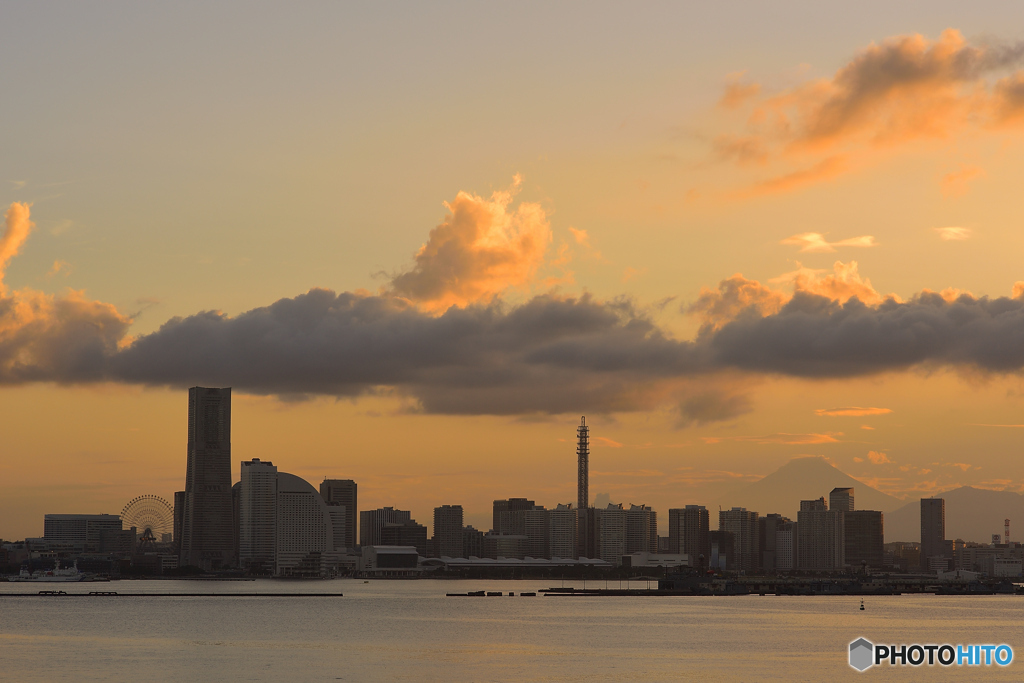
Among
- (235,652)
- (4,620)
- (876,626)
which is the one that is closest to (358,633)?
(235,652)

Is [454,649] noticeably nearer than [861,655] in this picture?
No

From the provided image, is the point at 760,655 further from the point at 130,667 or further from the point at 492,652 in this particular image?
the point at 130,667

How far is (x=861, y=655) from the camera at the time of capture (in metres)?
131

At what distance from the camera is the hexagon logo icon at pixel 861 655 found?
121 m

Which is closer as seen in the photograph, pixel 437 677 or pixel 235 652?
pixel 437 677

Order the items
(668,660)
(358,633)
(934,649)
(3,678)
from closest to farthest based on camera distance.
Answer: (3,678)
(668,660)
(934,649)
(358,633)

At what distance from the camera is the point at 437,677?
10850 centimetres

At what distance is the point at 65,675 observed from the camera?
359ft

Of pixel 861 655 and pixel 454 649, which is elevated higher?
pixel 861 655

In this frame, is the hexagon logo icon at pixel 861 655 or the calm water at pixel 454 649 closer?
the calm water at pixel 454 649

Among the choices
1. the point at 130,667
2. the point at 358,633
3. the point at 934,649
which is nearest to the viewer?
the point at 130,667

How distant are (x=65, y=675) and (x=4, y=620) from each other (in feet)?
295

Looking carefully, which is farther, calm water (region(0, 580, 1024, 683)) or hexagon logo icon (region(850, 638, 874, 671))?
hexagon logo icon (region(850, 638, 874, 671))

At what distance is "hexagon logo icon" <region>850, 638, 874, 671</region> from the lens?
4747 inches
